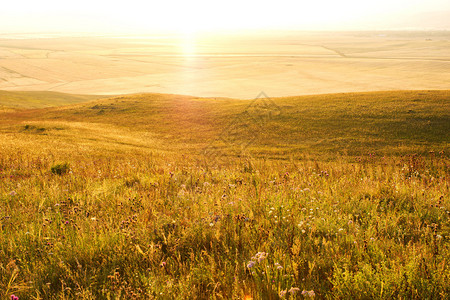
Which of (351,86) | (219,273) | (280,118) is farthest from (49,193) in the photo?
(351,86)

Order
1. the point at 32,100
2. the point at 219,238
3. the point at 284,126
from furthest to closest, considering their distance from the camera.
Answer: the point at 32,100
the point at 284,126
the point at 219,238

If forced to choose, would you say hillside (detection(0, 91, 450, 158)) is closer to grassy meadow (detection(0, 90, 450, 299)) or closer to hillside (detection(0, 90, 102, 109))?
grassy meadow (detection(0, 90, 450, 299))

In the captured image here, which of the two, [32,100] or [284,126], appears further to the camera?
[32,100]

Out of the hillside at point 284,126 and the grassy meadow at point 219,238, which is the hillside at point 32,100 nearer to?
the hillside at point 284,126

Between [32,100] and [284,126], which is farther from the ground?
[284,126]

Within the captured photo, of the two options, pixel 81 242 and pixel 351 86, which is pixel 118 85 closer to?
pixel 351 86

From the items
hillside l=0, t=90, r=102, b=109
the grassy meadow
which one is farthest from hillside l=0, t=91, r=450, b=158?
hillside l=0, t=90, r=102, b=109

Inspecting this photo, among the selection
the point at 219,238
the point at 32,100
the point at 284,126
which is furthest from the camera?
the point at 32,100

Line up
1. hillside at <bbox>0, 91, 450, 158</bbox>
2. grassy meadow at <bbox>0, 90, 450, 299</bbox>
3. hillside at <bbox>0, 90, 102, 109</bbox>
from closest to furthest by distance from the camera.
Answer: grassy meadow at <bbox>0, 90, 450, 299</bbox>, hillside at <bbox>0, 91, 450, 158</bbox>, hillside at <bbox>0, 90, 102, 109</bbox>

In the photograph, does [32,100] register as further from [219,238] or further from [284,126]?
[219,238]

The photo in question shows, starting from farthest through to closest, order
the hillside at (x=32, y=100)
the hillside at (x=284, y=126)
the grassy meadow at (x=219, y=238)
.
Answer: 1. the hillside at (x=32, y=100)
2. the hillside at (x=284, y=126)
3. the grassy meadow at (x=219, y=238)

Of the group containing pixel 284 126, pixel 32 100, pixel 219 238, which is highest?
pixel 219 238

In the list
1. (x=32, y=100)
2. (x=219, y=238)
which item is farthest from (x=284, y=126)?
(x=32, y=100)

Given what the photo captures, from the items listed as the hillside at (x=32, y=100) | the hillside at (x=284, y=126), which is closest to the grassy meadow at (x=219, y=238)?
the hillside at (x=284, y=126)
